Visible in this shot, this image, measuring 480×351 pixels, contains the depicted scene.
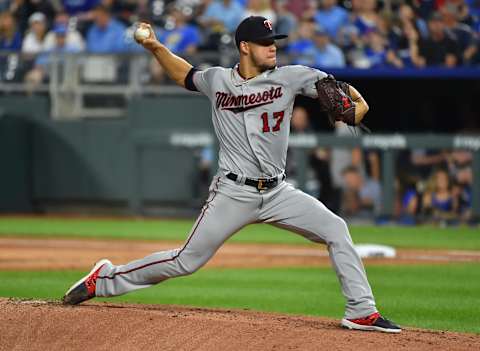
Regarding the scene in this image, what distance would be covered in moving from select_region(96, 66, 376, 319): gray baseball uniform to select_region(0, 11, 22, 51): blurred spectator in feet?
42.3

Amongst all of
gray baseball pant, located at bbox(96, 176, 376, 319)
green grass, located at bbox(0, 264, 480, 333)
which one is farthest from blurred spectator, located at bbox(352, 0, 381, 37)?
gray baseball pant, located at bbox(96, 176, 376, 319)

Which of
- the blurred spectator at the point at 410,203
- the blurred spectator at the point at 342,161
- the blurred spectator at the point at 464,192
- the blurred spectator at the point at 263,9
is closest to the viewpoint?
the blurred spectator at the point at 464,192

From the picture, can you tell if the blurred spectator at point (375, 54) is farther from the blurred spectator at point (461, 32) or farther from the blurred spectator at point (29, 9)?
the blurred spectator at point (29, 9)

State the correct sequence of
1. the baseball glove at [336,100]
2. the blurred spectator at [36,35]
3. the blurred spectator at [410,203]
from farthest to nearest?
the blurred spectator at [36,35] → the blurred spectator at [410,203] → the baseball glove at [336,100]

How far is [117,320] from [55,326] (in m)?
0.35

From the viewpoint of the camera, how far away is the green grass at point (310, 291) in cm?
750

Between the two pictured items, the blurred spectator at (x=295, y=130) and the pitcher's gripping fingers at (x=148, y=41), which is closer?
the pitcher's gripping fingers at (x=148, y=41)

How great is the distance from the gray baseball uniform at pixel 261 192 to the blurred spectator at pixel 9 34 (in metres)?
12.9

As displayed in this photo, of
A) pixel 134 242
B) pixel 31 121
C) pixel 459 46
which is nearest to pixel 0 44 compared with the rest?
pixel 31 121

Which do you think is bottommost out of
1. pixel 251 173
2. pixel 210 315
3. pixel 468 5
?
pixel 210 315

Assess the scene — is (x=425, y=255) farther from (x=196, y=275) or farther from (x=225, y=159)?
(x=225, y=159)

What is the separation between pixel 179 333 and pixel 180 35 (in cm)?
1146

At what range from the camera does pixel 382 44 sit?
50.1 feet

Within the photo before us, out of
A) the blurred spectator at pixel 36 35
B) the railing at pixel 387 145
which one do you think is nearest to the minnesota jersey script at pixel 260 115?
the railing at pixel 387 145
